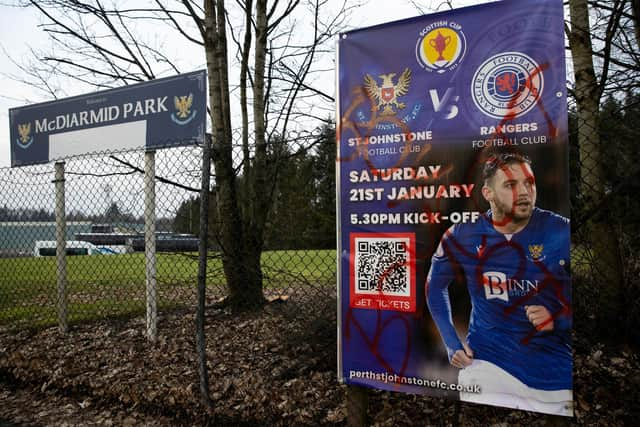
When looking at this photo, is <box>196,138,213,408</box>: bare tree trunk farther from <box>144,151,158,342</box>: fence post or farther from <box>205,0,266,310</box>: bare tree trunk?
<box>205,0,266,310</box>: bare tree trunk

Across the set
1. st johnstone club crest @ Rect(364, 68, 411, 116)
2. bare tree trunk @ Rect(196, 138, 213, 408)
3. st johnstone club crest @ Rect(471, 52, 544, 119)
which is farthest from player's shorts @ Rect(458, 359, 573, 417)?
bare tree trunk @ Rect(196, 138, 213, 408)

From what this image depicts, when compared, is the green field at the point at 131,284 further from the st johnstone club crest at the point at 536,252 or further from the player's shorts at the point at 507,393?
the st johnstone club crest at the point at 536,252

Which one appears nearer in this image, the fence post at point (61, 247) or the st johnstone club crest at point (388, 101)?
the st johnstone club crest at point (388, 101)

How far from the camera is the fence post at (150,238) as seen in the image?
4668 millimetres

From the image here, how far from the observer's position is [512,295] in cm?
227

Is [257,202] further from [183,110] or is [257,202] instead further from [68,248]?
[68,248]

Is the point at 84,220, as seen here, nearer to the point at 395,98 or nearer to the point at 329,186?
the point at 329,186

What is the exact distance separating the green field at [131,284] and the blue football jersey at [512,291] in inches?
45.1

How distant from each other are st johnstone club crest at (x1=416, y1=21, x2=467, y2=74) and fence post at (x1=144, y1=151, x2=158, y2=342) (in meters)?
3.24

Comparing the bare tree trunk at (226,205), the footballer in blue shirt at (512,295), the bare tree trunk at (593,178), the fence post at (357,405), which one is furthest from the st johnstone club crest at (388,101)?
the bare tree trunk at (226,205)

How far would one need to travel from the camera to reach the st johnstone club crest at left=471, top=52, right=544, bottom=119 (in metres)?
2.22

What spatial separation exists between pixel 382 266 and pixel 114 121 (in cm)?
362

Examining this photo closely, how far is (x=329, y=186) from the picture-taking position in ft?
10.8

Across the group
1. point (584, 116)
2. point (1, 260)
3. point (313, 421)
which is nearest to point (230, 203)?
point (313, 421)
